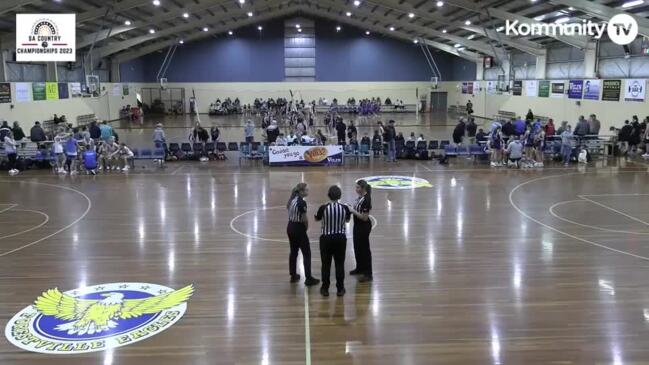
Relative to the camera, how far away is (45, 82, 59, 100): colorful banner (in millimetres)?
27719

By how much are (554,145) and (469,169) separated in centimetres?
407

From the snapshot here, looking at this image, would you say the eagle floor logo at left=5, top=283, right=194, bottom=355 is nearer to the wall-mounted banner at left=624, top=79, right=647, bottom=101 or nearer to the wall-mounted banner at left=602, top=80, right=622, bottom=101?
the wall-mounted banner at left=624, top=79, right=647, bottom=101

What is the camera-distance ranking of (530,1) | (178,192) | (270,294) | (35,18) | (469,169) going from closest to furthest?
1. (270,294)
2. (178,192)
3. (35,18)
4. (469,169)
5. (530,1)

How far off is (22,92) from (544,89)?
1082 inches

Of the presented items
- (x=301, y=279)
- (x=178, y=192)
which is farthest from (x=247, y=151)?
(x=301, y=279)

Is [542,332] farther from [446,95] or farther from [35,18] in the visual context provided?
[446,95]

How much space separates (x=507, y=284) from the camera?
7492 mm

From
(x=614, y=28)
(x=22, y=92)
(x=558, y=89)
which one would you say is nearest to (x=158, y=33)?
(x=22, y=92)

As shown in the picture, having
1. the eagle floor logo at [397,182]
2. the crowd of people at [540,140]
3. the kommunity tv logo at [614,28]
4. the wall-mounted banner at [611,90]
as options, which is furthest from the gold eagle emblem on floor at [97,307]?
the wall-mounted banner at [611,90]

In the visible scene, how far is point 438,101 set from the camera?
48.1 metres

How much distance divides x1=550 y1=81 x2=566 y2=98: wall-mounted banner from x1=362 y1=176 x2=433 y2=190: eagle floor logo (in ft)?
53.1

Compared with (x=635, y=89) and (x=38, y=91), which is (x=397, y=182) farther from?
(x=38, y=91)

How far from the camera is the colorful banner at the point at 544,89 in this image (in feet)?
99.2

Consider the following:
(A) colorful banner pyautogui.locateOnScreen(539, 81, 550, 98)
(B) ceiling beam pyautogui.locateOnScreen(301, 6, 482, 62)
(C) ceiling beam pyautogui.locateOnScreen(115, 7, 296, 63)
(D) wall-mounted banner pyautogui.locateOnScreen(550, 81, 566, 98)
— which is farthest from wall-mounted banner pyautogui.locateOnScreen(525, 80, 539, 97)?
(C) ceiling beam pyautogui.locateOnScreen(115, 7, 296, 63)
